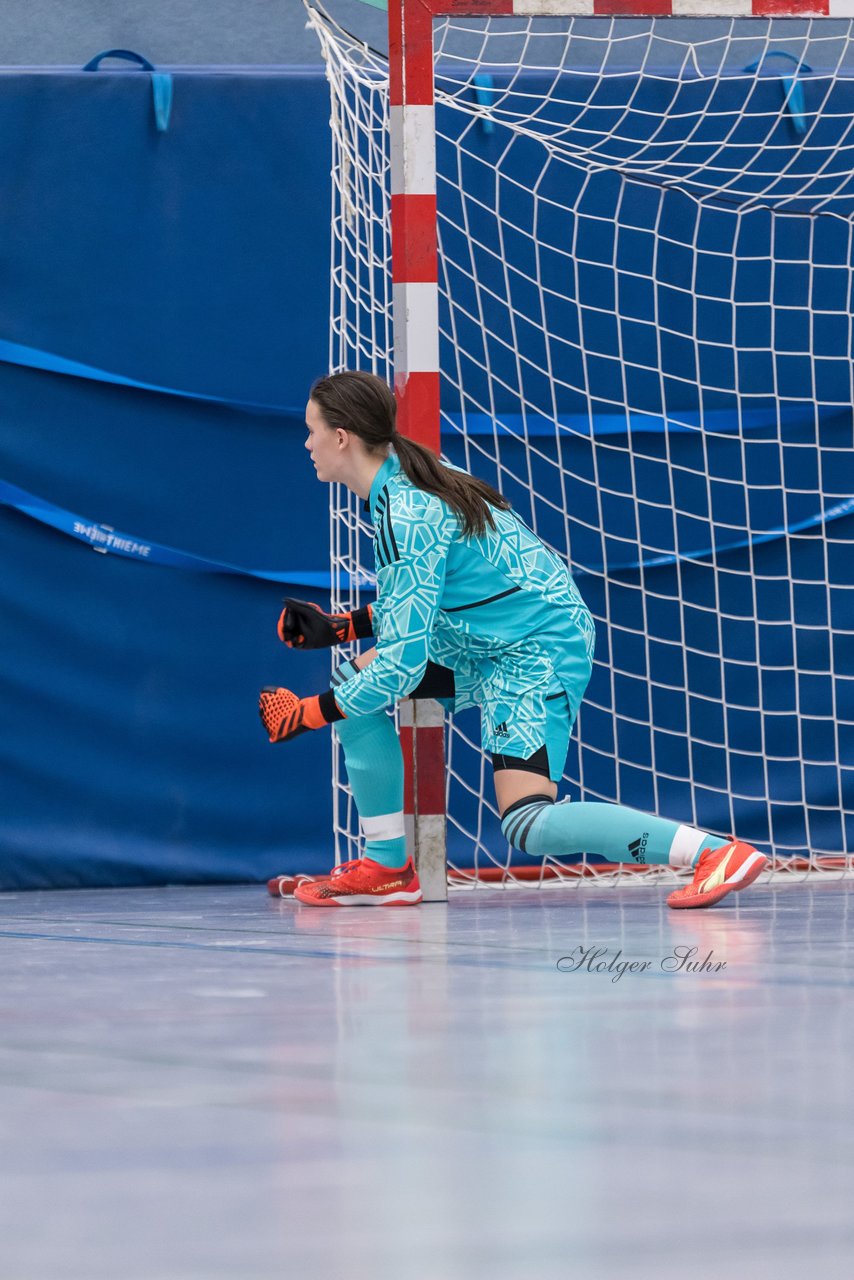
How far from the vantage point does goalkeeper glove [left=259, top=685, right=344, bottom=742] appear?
3.31 meters

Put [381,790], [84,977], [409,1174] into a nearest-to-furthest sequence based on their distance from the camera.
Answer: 1. [409,1174]
2. [84,977]
3. [381,790]

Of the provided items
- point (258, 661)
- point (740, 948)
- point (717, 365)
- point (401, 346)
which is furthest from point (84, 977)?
point (717, 365)

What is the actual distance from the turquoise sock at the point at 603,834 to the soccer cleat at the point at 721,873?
0.03 metres

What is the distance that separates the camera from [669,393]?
4695mm

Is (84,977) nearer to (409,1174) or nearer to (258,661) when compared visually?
(409,1174)

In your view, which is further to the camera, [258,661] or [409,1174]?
[258,661]

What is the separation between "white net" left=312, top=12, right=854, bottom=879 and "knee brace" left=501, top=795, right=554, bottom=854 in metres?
1.26

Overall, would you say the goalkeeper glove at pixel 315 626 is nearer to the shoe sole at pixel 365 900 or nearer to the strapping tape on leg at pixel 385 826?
the strapping tape on leg at pixel 385 826

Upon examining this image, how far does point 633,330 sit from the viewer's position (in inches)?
185

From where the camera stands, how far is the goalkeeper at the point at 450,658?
3217 mm

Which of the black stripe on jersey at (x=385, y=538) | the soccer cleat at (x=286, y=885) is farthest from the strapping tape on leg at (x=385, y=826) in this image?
the black stripe on jersey at (x=385, y=538)

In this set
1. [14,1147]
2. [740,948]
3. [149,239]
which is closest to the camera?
[14,1147]

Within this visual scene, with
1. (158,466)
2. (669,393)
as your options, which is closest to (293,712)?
(158,466)

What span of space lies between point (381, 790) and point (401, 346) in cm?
89
